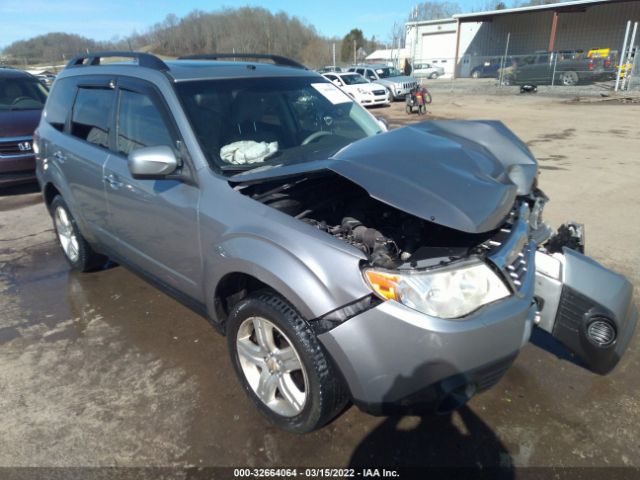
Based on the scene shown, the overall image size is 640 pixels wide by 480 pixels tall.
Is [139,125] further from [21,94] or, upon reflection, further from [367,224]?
[21,94]

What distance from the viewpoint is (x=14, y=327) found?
11.7 feet

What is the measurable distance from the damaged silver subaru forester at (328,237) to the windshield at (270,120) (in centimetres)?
1

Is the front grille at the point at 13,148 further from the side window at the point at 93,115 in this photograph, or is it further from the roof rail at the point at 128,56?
the side window at the point at 93,115

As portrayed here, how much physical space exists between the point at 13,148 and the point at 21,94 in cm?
160

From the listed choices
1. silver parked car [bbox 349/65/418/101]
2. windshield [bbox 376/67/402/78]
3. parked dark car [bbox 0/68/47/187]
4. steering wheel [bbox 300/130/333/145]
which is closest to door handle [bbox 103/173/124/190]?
steering wheel [bbox 300/130/333/145]

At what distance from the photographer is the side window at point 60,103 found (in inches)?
157

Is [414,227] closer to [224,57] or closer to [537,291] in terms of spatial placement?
[537,291]

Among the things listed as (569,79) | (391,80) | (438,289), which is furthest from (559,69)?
(438,289)

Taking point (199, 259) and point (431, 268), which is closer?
point (431, 268)

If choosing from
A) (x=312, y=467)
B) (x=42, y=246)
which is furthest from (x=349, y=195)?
(x=42, y=246)

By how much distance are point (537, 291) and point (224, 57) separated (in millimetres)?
3249

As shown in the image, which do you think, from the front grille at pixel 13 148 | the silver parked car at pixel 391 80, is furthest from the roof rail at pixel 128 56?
the silver parked car at pixel 391 80

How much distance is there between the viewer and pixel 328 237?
2.09m

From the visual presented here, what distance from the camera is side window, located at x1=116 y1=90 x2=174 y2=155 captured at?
9.55ft
